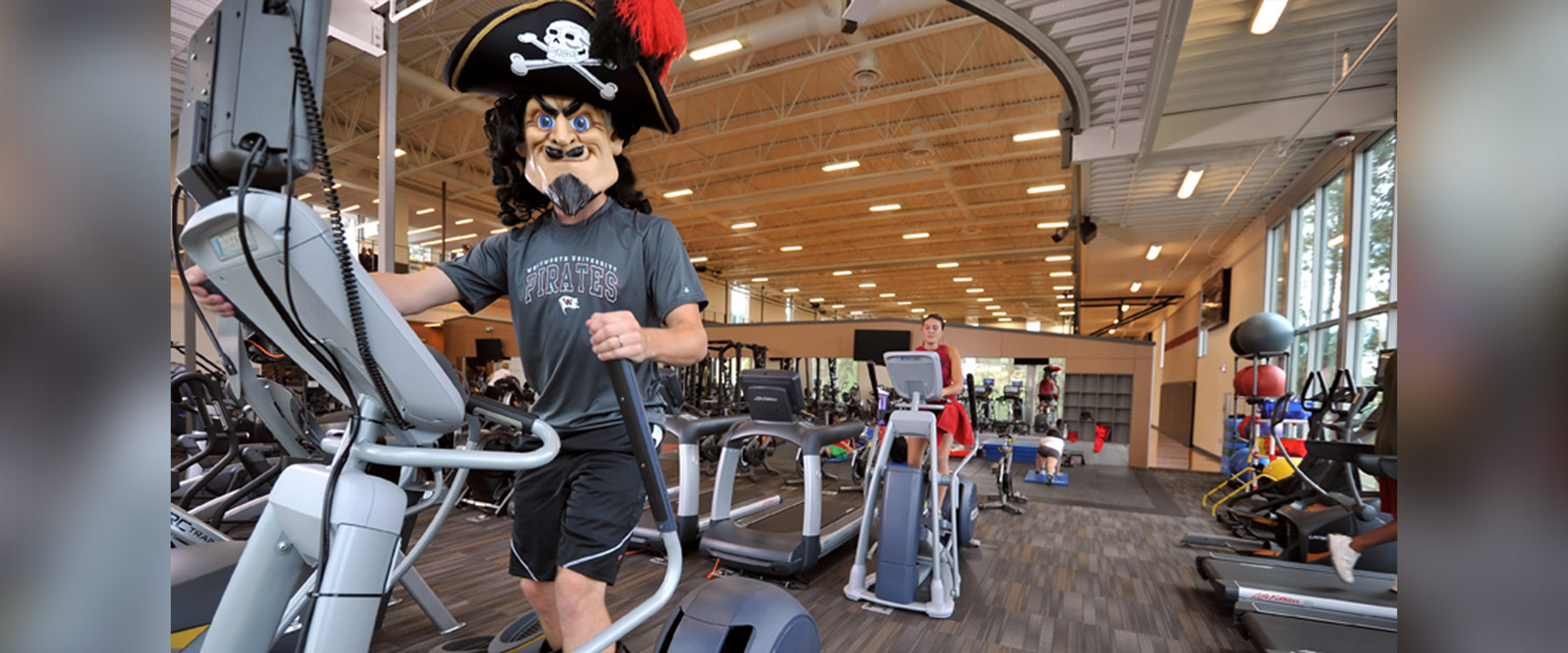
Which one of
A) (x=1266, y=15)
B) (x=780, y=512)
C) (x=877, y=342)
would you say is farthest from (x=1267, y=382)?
(x=877, y=342)

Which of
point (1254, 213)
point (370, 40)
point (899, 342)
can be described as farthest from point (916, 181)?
point (370, 40)

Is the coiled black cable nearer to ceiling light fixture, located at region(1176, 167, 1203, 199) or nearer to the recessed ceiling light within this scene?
ceiling light fixture, located at region(1176, 167, 1203, 199)

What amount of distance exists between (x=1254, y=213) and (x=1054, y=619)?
8779 mm

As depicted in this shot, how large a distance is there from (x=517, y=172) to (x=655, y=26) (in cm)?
48

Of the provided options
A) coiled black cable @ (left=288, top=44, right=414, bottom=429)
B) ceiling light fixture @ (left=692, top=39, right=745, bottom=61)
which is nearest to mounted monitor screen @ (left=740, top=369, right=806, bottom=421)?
coiled black cable @ (left=288, top=44, right=414, bottom=429)

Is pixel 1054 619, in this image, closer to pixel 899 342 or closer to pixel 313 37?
pixel 313 37

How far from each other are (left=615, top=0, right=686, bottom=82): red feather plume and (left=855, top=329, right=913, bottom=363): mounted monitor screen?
957 cm

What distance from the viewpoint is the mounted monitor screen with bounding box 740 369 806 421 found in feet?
15.2

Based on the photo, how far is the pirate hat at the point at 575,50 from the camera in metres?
1.36

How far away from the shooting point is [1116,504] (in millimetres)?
6516

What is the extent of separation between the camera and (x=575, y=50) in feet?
4.54

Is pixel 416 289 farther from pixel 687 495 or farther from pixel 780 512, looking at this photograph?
pixel 780 512
